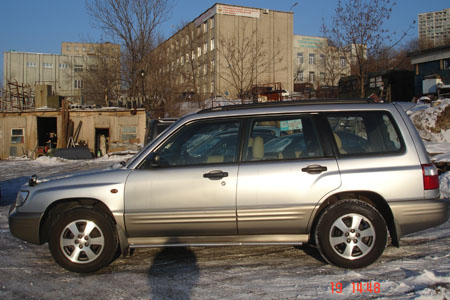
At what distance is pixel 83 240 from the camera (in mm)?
4199

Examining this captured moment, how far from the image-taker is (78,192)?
4184 millimetres

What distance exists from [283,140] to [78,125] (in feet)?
71.5

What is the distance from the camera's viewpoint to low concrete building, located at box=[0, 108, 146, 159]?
23.8 meters

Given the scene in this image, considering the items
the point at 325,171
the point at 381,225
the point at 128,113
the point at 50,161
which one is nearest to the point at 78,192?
the point at 325,171

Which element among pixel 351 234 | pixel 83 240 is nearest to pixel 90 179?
pixel 83 240

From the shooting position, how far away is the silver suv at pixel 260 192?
4.07 meters

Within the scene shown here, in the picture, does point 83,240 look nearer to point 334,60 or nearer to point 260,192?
point 260,192

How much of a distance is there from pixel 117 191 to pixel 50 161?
17.5 m

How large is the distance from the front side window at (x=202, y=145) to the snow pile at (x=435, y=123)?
13.4m

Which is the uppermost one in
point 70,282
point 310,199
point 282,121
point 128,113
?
point 128,113

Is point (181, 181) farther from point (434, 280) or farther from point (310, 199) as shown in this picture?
point (434, 280)

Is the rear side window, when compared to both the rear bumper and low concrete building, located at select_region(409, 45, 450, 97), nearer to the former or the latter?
the rear bumper

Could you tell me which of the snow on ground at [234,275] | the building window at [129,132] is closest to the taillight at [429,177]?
the snow on ground at [234,275]

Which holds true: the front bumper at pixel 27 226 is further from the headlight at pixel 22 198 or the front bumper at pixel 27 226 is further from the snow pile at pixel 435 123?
the snow pile at pixel 435 123
